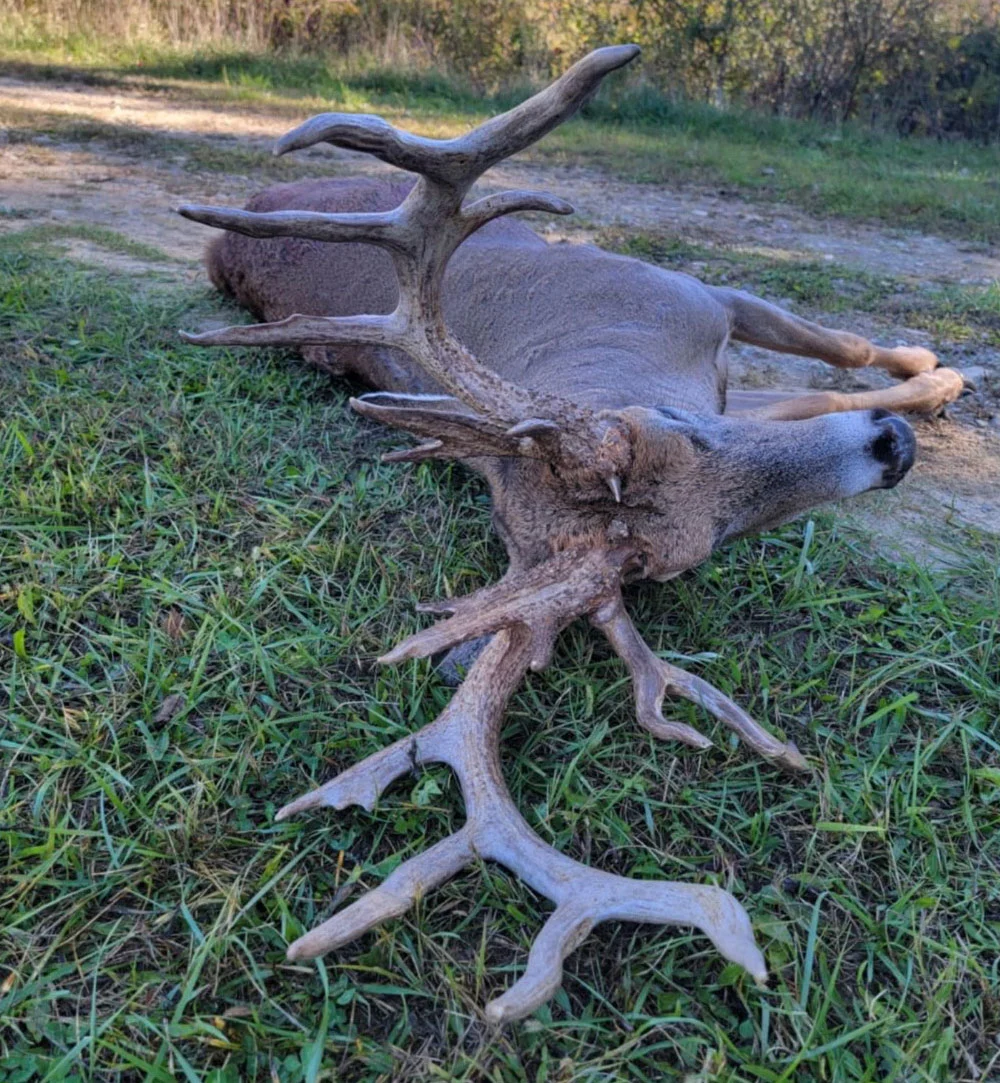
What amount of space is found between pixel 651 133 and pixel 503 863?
1016 centimetres

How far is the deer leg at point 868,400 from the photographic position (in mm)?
4020

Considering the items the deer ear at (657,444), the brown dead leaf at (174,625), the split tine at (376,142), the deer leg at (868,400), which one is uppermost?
the split tine at (376,142)

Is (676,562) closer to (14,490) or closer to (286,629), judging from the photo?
(286,629)

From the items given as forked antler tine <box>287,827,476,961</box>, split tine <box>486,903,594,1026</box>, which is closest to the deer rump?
forked antler tine <box>287,827,476,961</box>

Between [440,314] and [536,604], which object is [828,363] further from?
[536,604]

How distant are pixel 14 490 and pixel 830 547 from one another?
261 cm

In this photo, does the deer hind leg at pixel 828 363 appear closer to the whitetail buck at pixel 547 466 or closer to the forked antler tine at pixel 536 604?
the whitetail buck at pixel 547 466

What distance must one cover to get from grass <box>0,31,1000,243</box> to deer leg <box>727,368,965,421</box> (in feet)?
12.3

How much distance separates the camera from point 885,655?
2885 mm

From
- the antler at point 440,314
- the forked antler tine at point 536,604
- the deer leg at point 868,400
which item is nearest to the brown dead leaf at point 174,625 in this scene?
the forked antler tine at point 536,604

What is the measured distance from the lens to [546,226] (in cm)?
677

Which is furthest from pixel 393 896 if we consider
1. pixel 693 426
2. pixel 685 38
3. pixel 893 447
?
pixel 685 38

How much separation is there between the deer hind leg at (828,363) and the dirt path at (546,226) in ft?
0.47

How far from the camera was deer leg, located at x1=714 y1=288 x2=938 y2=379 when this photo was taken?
4230 mm
